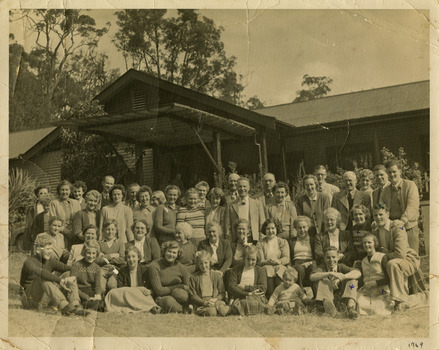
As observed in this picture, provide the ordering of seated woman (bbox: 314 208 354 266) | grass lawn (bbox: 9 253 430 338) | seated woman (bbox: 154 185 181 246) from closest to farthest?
grass lawn (bbox: 9 253 430 338) < seated woman (bbox: 314 208 354 266) < seated woman (bbox: 154 185 181 246)

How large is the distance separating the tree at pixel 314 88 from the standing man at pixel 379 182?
0.71 metres

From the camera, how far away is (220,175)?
4180mm

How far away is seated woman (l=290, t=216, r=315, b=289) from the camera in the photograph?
399 centimetres

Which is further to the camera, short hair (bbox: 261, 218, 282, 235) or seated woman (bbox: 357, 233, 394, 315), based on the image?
short hair (bbox: 261, 218, 282, 235)

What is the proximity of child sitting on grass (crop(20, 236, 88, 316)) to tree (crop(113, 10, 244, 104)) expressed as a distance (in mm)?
1652

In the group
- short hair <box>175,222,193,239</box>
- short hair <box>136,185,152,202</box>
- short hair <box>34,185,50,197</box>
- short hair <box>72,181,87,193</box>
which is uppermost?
short hair <box>72,181,87,193</box>

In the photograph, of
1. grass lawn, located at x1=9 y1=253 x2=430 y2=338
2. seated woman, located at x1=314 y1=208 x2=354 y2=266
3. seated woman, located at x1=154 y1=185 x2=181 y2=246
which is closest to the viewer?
grass lawn, located at x1=9 y1=253 x2=430 y2=338

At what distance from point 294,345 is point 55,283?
1840mm

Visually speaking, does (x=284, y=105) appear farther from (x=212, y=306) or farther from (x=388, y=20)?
(x=212, y=306)

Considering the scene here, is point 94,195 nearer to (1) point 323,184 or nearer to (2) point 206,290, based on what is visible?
(2) point 206,290

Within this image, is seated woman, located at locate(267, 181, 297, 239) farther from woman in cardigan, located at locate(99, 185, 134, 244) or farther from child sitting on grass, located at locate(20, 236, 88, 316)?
child sitting on grass, located at locate(20, 236, 88, 316)

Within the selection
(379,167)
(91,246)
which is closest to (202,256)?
(91,246)

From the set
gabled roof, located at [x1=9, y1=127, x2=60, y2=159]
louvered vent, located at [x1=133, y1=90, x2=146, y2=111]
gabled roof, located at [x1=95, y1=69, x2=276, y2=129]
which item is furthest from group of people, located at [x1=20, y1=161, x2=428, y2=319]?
louvered vent, located at [x1=133, y1=90, x2=146, y2=111]

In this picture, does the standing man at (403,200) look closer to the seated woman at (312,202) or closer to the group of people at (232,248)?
the group of people at (232,248)
